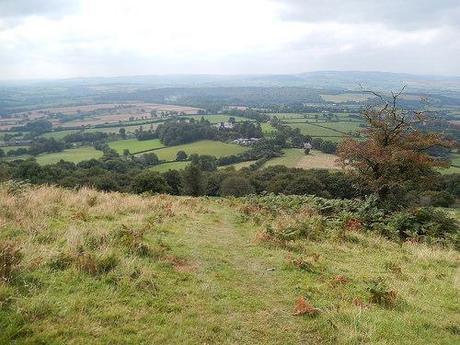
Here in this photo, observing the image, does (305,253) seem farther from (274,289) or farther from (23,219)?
(23,219)

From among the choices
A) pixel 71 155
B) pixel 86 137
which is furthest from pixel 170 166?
pixel 86 137

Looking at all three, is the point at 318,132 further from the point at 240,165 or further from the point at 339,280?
the point at 339,280

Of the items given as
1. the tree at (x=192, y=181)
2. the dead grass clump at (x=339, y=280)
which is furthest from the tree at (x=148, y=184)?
the dead grass clump at (x=339, y=280)

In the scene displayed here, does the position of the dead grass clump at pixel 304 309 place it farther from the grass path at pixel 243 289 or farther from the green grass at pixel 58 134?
the green grass at pixel 58 134

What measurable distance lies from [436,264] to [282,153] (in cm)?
7444

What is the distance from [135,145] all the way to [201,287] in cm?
9135

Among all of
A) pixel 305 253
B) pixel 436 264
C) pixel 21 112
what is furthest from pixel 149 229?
pixel 21 112

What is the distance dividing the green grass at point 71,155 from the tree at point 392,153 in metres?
66.4

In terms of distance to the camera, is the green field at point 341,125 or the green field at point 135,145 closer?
the green field at point 135,145

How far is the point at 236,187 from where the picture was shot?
54.2 metres

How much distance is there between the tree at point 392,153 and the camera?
1953cm

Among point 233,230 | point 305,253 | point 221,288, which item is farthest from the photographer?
point 233,230

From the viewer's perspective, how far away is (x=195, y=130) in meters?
107

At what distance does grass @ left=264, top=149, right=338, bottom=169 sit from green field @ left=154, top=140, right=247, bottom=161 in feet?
35.0
